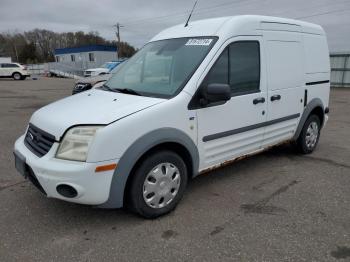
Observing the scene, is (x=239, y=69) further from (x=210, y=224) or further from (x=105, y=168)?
(x=105, y=168)

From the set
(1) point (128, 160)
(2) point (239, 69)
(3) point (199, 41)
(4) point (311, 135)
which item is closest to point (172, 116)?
(1) point (128, 160)

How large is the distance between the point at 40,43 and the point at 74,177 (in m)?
95.1

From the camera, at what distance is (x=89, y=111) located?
10.2 feet

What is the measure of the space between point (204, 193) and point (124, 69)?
6.21 feet

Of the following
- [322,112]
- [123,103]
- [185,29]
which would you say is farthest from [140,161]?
[322,112]

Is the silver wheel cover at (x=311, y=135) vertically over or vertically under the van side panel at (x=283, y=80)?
under

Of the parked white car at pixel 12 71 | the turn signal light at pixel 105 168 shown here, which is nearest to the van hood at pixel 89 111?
the turn signal light at pixel 105 168

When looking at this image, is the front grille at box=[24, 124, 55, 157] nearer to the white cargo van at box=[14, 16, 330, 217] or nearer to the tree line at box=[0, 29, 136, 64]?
the white cargo van at box=[14, 16, 330, 217]

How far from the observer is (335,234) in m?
3.03

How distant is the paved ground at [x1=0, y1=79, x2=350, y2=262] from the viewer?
9.11 feet

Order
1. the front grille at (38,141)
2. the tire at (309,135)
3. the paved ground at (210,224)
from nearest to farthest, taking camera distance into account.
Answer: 1. the paved ground at (210,224)
2. the front grille at (38,141)
3. the tire at (309,135)

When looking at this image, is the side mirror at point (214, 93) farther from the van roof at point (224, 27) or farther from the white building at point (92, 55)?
the white building at point (92, 55)

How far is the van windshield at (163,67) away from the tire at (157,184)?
67 cm

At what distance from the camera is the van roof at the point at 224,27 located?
3.74m
